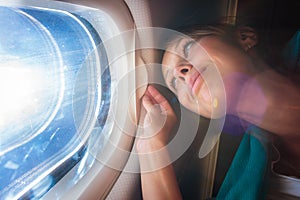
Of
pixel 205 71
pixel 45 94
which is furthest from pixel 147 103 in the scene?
pixel 45 94

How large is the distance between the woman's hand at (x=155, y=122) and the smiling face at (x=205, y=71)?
55mm

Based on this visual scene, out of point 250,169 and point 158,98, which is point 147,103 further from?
point 250,169

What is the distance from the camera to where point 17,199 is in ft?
1.71

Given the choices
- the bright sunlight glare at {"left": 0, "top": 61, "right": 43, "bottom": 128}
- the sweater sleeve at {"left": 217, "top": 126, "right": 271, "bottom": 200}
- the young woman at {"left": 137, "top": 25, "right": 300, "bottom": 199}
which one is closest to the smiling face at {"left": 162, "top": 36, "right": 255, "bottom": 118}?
the young woman at {"left": 137, "top": 25, "right": 300, "bottom": 199}

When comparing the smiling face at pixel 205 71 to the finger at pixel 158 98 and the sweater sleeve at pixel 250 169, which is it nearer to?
the finger at pixel 158 98

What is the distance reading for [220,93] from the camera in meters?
0.79

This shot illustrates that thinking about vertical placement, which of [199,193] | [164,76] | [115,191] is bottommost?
[199,193]

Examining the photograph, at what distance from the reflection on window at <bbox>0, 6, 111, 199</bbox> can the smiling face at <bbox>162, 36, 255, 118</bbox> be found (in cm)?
20

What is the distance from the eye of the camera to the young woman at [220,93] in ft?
2.50

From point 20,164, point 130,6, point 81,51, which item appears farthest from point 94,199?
point 130,6

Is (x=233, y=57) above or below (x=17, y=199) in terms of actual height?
above

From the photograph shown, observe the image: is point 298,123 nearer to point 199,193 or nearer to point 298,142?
point 298,142

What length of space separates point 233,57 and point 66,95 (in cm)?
44

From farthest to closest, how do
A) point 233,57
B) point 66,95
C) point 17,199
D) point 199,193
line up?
point 199,193
point 233,57
point 66,95
point 17,199
